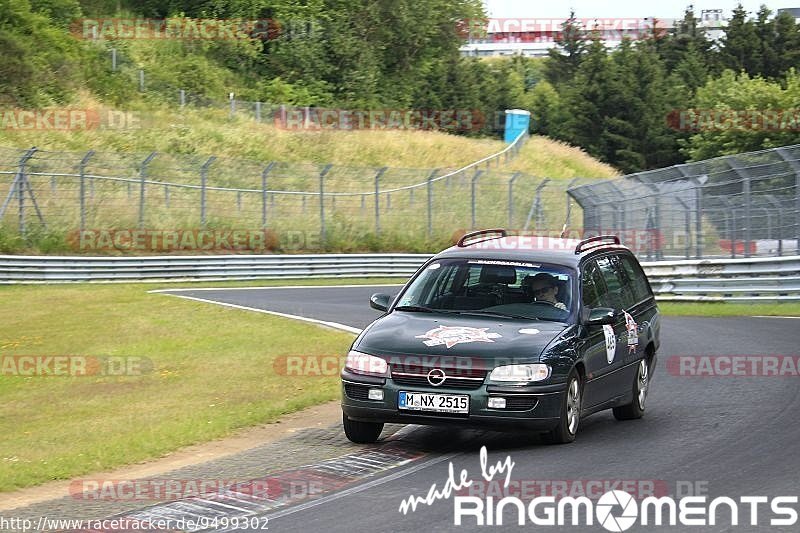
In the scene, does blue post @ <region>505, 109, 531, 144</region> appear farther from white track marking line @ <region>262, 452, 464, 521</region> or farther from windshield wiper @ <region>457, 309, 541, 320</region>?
white track marking line @ <region>262, 452, 464, 521</region>

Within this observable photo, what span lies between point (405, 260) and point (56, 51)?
22690 mm

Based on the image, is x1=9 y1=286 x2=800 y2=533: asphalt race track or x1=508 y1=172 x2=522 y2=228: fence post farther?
x1=508 y1=172 x2=522 y2=228: fence post

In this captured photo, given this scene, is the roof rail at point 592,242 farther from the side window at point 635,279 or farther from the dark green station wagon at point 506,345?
the side window at point 635,279

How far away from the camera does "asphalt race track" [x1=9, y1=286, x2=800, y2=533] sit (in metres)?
7.35

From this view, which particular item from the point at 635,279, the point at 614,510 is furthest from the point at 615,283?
the point at 614,510

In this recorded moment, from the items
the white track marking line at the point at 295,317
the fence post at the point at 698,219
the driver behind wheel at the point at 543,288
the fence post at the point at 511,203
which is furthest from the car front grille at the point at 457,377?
the fence post at the point at 511,203

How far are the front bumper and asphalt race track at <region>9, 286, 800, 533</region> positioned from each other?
0.84 ft

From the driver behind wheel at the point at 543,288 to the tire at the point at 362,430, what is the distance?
164 cm

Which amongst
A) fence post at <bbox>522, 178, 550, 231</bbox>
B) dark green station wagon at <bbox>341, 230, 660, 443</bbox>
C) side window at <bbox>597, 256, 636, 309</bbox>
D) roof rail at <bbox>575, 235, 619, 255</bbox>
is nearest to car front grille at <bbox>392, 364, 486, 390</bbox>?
dark green station wagon at <bbox>341, 230, 660, 443</bbox>

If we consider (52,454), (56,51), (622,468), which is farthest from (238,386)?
(56,51)

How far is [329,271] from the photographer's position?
3656 centimetres

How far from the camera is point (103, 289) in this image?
2870 centimetres

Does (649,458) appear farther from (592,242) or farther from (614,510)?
(592,242)

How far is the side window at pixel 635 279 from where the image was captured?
1184 centimetres
